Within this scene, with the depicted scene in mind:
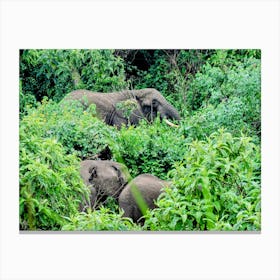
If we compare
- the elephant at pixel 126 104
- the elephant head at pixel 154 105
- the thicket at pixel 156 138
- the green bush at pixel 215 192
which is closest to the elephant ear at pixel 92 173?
the thicket at pixel 156 138

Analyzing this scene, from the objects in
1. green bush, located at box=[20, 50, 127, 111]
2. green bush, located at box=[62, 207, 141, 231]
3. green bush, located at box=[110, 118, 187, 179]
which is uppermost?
green bush, located at box=[20, 50, 127, 111]

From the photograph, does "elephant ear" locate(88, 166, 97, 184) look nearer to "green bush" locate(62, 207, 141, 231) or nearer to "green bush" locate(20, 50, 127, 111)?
"green bush" locate(62, 207, 141, 231)

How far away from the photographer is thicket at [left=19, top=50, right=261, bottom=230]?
5.46 meters

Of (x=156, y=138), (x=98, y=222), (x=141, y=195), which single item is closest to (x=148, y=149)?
(x=156, y=138)

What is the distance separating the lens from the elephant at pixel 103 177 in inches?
222

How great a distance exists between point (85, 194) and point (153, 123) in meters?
0.87

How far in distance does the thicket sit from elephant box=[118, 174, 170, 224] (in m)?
0.06

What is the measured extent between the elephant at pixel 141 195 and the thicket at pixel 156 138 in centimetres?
6

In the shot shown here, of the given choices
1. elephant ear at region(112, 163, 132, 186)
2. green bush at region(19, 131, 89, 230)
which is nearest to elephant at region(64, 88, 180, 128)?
elephant ear at region(112, 163, 132, 186)

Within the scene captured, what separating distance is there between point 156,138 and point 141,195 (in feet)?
1.70
